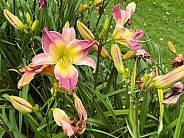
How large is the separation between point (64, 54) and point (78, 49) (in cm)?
6

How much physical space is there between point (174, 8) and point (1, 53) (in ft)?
16.0

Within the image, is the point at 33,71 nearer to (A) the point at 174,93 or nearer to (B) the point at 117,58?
(B) the point at 117,58

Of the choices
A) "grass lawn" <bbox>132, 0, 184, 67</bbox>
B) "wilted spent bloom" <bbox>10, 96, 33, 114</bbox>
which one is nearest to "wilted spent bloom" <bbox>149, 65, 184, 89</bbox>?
"wilted spent bloom" <bbox>10, 96, 33, 114</bbox>

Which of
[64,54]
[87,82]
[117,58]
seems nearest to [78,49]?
[64,54]

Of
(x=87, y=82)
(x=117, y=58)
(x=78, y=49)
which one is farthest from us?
(x=87, y=82)

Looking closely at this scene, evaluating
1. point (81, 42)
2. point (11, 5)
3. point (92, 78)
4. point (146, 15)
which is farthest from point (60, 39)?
point (146, 15)

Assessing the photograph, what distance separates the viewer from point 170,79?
5.03ft

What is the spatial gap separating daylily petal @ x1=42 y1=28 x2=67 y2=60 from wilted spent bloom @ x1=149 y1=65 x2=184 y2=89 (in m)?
0.40

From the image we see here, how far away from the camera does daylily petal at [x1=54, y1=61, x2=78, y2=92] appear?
1535mm

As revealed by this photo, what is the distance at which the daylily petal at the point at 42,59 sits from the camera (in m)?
1.54

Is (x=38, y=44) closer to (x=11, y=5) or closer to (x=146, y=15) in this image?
(x=11, y=5)

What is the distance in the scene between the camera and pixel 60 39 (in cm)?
158

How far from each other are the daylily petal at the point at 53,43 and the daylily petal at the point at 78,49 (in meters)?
0.03

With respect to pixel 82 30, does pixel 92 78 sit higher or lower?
lower
